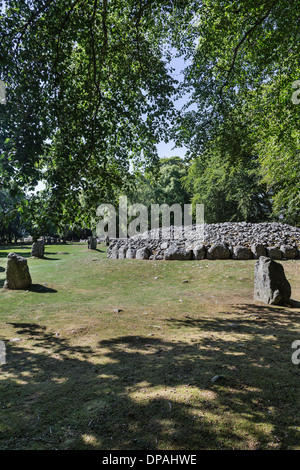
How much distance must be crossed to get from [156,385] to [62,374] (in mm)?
1387

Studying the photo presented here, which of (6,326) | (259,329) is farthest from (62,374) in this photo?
(259,329)

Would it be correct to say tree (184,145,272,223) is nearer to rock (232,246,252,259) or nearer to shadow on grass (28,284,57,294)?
rock (232,246,252,259)

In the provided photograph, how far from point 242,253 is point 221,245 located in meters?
1.21

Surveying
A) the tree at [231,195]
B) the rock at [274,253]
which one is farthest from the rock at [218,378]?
the tree at [231,195]

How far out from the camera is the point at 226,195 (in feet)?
104

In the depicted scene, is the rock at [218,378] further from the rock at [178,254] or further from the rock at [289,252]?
the rock at [289,252]

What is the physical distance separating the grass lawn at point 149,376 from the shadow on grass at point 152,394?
0.01 meters

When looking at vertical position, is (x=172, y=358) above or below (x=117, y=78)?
below

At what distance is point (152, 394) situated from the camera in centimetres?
325

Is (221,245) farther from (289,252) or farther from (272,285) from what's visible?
(272,285)

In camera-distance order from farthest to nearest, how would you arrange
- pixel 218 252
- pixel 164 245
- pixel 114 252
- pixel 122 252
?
Result: pixel 114 252, pixel 122 252, pixel 164 245, pixel 218 252

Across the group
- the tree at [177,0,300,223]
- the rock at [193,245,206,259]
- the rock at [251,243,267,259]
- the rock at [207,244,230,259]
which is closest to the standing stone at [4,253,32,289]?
the tree at [177,0,300,223]

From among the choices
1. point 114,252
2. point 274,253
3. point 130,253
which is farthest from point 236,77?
point 114,252
